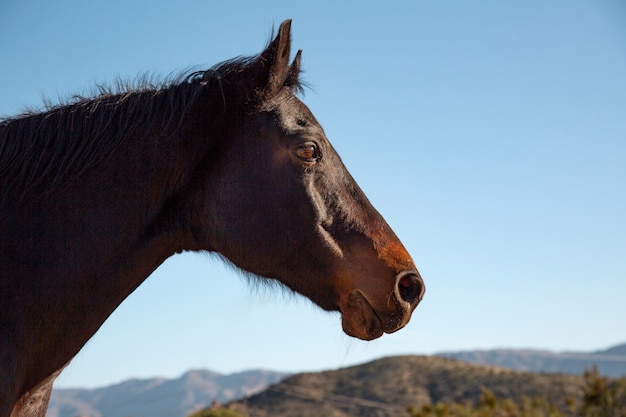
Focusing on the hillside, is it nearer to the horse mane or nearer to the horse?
the horse

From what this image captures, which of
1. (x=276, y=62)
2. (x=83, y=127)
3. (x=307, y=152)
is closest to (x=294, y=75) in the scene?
(x=276, y=62)

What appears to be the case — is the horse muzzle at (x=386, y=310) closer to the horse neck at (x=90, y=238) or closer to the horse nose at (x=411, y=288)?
the horse nose at (x=411, y=288)

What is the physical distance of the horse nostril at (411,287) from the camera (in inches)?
121

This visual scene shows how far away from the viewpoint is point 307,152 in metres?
3.18

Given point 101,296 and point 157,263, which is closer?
point 101,296

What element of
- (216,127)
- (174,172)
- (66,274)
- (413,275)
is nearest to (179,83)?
(216,127)

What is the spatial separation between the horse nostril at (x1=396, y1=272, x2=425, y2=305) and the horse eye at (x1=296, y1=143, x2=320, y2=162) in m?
0.74

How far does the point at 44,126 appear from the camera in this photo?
9.66 ft

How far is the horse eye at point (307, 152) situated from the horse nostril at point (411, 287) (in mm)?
743

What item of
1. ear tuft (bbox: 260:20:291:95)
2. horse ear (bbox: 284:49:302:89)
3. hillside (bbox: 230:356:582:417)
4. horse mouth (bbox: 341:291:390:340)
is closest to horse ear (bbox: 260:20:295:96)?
ear tuft (bbox: 260:20:291:95)

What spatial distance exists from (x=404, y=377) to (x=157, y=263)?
35.8 m

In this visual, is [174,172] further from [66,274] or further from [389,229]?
[389,229]

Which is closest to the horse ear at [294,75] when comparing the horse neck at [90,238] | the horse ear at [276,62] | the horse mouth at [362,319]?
the horse ear at [276,62]

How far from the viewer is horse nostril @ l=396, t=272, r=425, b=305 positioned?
308 centimetres
